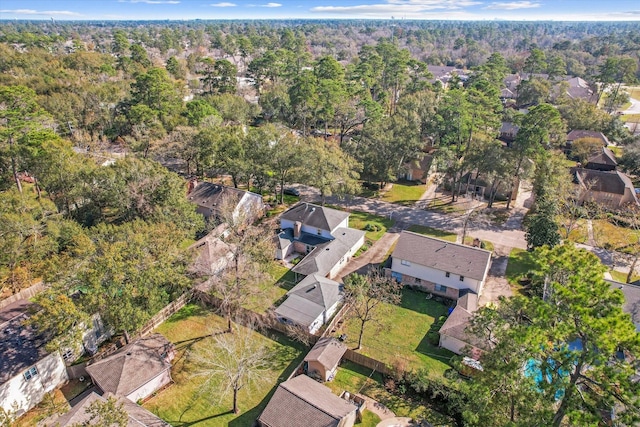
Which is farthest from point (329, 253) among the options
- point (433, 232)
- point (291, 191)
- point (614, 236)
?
point (614, 236)

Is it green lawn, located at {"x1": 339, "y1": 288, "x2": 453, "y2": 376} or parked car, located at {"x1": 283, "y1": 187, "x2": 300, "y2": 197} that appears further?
parked car, located at {"x1": 283, "y1": 187, "x2": 300, "y2": 197}

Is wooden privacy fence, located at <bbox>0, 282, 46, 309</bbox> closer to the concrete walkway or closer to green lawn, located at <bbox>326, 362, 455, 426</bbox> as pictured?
green lawn, located at <bbox>326, 362, 455, 426</bbox>

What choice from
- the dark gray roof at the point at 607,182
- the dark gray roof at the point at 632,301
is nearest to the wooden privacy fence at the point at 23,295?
the dark gray roof at the point at 632,301

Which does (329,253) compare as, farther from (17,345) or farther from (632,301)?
(17,345)

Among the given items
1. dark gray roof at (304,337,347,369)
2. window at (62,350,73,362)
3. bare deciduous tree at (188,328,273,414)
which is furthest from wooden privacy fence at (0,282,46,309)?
dark gray roof at (304,337,347,369)

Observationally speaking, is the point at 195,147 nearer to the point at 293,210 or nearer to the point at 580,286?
the point at 293,210

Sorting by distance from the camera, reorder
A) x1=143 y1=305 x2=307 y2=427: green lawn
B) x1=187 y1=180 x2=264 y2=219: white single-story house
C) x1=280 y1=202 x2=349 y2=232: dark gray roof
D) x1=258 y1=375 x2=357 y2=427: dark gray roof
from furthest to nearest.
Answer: x1=187 y1=180 x2=264 y2=219: white single-story house, x1=280 y1=202 x2=349 y2=232: dark gray roof, x1=143 y1=305 x2=307 y2=427: green lawn, x1=258 y1=375 x2=357 y2=427: dark gray roof
